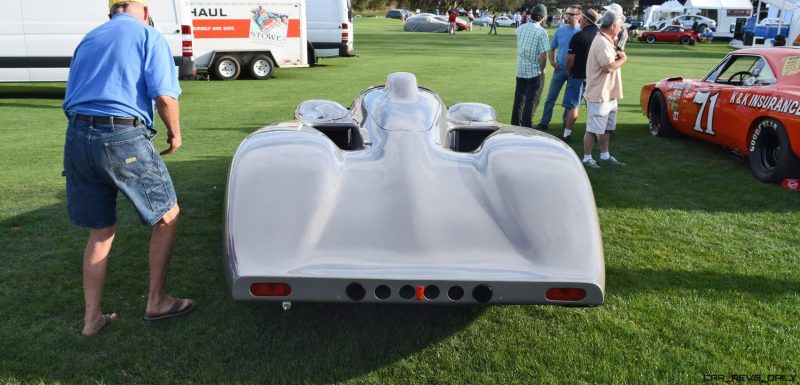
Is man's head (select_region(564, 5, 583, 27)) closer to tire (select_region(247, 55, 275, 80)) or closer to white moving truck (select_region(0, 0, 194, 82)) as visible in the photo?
white moving truck (select_region(0, 0, 194, 82))

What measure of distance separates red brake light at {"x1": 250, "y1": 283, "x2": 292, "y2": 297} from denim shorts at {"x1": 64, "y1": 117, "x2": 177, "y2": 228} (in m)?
0.83

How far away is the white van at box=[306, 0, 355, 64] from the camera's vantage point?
18.5m

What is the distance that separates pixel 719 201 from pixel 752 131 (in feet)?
4.22

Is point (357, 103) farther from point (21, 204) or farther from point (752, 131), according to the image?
point (752, 131)

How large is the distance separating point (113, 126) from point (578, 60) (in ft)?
20.8

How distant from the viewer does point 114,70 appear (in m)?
3.03

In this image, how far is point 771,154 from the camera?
6562 millimetres

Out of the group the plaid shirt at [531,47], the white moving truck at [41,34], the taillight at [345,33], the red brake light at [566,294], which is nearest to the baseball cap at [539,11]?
the plaid shirt at [531,47]

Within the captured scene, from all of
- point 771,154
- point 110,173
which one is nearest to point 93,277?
point 110,173

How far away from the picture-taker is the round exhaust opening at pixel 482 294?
2641 millimetres

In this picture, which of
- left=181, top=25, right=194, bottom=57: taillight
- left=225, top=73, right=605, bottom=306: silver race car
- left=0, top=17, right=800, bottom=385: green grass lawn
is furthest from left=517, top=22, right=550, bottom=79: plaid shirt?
left=181, top=25, right=194, bottom=57: taillight

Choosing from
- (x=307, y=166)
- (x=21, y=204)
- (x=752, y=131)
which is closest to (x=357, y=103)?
(x=307, y=166)

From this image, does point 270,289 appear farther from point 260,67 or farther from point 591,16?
point 260,67

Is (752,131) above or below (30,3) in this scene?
below
